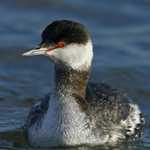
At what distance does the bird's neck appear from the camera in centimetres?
1230

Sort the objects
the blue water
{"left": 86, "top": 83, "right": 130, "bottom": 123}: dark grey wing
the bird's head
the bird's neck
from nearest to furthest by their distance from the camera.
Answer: the bird's head
the bird's neck
{"left": 86, "top": 83, "right": 130, "bottom": 123}: dark grey wing
the blue water

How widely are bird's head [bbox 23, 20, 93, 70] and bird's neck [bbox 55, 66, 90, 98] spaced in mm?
178

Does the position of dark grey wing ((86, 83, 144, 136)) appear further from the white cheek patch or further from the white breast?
the white cheek patch

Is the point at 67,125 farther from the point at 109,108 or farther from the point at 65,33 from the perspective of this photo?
the point at 65,33

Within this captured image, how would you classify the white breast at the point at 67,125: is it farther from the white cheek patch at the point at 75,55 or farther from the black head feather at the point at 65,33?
the black head feather at the point at 65,33

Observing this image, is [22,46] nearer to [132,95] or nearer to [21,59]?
[21,59]

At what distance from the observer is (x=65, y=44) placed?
39.4 ft

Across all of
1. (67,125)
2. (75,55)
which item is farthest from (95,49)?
(75,55)

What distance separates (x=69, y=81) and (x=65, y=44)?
65 centimetres

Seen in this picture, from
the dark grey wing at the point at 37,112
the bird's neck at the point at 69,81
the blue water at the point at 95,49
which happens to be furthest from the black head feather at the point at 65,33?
the blue water at the point at 95,49

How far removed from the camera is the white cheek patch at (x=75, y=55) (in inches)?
473

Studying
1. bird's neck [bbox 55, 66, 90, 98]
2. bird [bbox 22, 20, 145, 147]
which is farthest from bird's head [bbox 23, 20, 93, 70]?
bird's neck [bbox 55, 66, 90, 98]

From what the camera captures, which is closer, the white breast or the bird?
the bird

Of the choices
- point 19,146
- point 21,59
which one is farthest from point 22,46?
point 19,146
